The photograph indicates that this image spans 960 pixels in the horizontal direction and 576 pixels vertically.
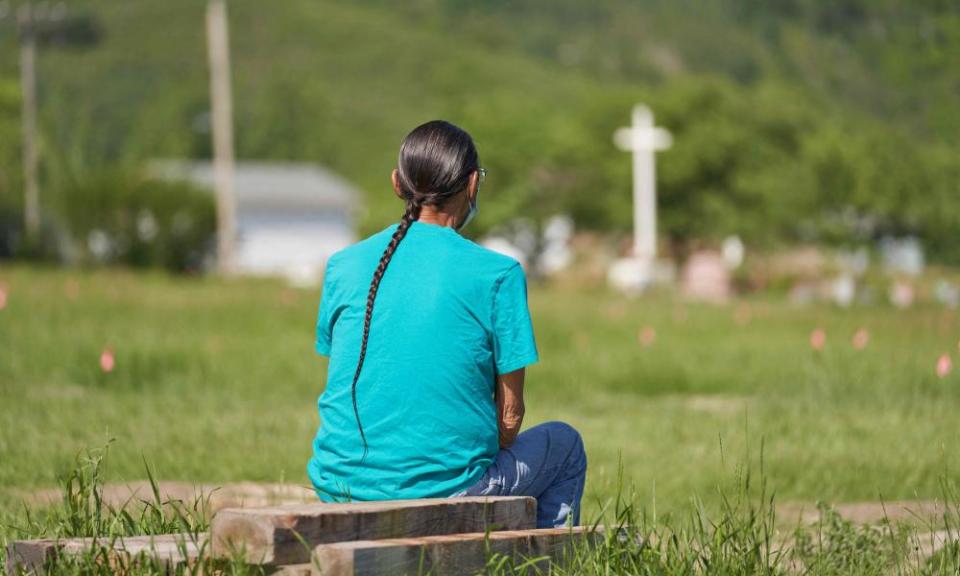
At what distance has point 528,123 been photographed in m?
60.9

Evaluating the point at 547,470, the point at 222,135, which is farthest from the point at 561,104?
the point at 547,470

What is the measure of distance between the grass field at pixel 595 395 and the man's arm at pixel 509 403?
0.43m

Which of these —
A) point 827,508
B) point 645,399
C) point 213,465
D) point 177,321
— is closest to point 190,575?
point 827,508

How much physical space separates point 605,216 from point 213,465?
65133mm

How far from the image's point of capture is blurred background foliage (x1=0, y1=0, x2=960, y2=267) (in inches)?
1205

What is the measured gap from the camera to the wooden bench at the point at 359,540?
3352 mm

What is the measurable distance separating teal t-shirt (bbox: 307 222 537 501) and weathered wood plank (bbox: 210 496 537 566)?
229 millimetres

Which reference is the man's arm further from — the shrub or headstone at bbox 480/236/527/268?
headstone at bbox 480/236/527/268

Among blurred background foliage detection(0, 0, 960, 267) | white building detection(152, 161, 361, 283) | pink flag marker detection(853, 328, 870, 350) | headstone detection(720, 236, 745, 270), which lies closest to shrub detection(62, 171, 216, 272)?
blurred background foliage detection(0, 0, 960, 267)

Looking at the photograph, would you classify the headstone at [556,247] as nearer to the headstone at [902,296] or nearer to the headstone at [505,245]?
the headstone at [505,245]

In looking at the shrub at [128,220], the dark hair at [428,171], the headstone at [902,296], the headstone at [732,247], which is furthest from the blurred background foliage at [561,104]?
the dark hair at [428,171]

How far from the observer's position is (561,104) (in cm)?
12950

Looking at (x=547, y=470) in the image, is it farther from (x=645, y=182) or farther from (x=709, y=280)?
(x=645, y=182)

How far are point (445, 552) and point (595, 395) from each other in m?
8.35
